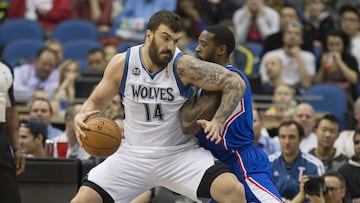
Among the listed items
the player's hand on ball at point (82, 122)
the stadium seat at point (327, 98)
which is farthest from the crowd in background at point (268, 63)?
the player's hand on ball at point (82, 122)

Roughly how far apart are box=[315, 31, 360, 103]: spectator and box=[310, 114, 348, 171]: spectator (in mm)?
2660

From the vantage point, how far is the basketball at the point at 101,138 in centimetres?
807

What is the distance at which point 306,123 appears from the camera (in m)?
12.7

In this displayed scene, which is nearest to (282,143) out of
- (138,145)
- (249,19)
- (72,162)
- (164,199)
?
(164,199)

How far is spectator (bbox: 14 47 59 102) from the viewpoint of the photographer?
14.1 metres

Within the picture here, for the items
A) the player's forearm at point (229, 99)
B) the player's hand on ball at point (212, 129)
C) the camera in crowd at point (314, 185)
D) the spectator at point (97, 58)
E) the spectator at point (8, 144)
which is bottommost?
the spectator at point (97, 58)

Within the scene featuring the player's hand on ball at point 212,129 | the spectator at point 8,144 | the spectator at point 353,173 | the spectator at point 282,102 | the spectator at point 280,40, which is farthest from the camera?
the spectator at point 280,40

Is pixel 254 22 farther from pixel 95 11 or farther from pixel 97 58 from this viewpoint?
pixel 97 58

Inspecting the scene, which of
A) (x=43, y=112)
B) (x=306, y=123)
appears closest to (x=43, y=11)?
(x=43, y=112)

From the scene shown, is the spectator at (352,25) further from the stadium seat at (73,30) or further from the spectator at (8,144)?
the spectator at (8,144)

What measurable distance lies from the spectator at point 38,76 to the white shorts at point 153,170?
615cm

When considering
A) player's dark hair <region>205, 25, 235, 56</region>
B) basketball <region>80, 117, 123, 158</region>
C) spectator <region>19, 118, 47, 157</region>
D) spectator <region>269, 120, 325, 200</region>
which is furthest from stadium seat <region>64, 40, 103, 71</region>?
basketball <region>80, 117, 123, 158</region>

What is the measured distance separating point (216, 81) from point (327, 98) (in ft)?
21.4

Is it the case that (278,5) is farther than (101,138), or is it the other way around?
(278,5)
